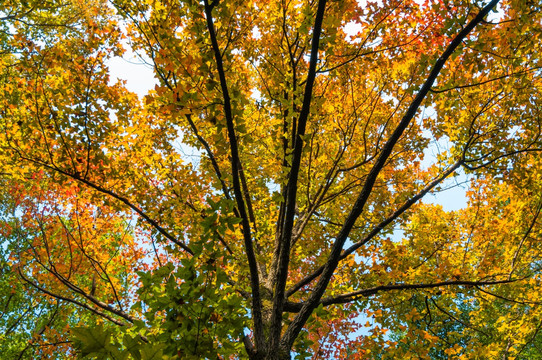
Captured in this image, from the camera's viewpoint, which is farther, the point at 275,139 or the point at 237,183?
the point at 275,139

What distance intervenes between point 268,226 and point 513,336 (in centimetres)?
612

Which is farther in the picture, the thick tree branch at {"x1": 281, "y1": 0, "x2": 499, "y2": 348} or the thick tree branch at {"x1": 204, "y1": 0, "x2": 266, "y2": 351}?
the thick tree branch at {"x1": 281, "y1": 0, "x2": 499, "y2": 348}

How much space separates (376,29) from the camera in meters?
3.54

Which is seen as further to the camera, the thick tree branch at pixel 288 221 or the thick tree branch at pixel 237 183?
the thick tree branch at pixel 288 221

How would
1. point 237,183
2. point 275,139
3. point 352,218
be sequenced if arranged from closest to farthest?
point 237,183 < point 352,218 < point 275,139

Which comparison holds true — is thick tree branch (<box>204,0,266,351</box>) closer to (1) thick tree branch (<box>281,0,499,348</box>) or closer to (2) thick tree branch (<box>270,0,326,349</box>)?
(2) thick tree branch (<box>270,0,326,349</box>)

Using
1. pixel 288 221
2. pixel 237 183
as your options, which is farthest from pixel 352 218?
pixel 237 183

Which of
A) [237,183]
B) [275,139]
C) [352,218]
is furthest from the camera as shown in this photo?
[275,139]

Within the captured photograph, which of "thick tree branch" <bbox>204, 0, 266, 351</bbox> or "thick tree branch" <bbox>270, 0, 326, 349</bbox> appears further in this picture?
"thick tree branch" <bbox>270, 0, 326, 349</bbox>

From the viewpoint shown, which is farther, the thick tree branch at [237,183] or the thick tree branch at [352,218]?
the thick tree branch at [352,218]

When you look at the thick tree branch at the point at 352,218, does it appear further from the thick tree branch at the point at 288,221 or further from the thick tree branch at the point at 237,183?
the thick tree branch at the point at 237,183

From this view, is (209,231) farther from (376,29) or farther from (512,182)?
(512,182)

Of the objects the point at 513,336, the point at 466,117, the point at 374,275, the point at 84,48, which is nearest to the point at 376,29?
the point at 466,117

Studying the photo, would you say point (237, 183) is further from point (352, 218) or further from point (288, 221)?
point (352, 218)
